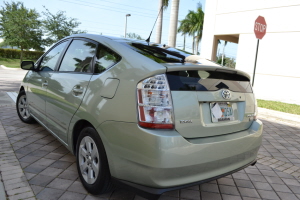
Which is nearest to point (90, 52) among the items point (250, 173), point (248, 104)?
point (248, 104)

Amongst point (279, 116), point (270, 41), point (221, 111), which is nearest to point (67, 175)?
point (221, 111)

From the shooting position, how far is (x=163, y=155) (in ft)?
6.20

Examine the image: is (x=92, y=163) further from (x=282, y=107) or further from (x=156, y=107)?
(x=282, y=107)

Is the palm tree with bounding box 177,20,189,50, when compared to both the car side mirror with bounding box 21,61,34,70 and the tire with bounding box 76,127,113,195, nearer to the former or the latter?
the car side mirror with bounding box 21,61,34,70

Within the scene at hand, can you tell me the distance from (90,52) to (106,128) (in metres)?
1.03

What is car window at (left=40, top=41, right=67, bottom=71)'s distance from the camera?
3548mm

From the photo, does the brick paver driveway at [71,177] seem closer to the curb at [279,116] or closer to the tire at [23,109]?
the tire at [23,109]

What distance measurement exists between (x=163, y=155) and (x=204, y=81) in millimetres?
747

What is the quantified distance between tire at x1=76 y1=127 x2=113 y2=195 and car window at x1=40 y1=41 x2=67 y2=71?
1.44 metres

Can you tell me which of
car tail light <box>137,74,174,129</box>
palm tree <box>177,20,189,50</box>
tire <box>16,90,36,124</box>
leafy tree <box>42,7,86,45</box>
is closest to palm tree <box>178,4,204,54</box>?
palm tree <box>177,20,189,50</box>

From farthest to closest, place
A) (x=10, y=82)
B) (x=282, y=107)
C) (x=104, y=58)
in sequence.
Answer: (x=10, y=82)
(x=282, y=107)
(x=104, y=58)

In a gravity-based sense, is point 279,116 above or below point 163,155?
below

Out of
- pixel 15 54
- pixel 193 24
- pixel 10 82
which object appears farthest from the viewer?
pixel 193 24

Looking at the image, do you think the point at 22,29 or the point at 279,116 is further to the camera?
the point at 22,29
